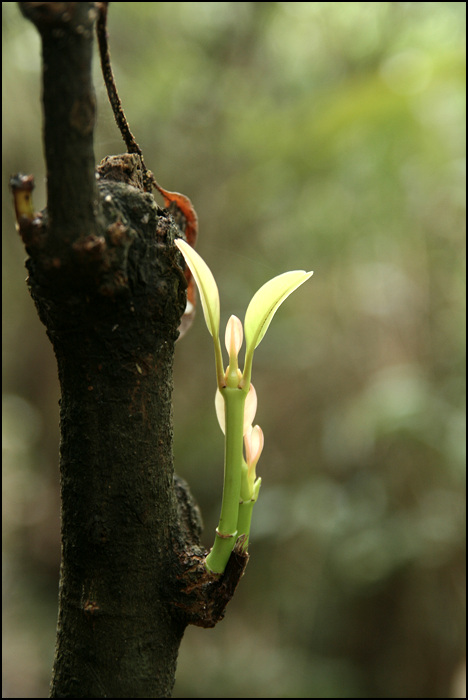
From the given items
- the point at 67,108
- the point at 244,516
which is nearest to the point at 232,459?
the point at 244,516

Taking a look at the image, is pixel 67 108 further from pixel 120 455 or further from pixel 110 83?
pixel 120 455

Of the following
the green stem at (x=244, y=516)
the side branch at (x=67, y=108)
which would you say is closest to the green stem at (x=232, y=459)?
the green stem at (x=244, y=516)

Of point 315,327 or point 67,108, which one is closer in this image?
point 67,108

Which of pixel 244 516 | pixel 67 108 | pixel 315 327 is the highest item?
pixel 67 108

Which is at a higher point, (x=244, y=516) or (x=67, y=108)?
(x=67, y=108)

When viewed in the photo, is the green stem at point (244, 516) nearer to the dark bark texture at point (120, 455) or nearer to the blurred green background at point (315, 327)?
the dark bark texture at point (120, 455)

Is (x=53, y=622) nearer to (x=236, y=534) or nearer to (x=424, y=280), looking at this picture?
(x=424, y=280)
